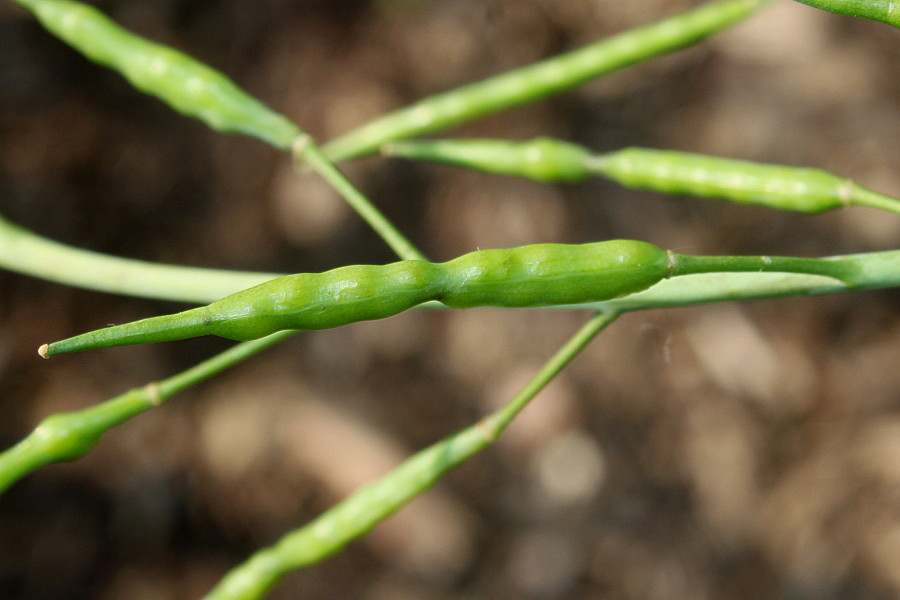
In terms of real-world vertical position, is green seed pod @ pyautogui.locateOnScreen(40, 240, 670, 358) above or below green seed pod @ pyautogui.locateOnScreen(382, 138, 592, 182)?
below

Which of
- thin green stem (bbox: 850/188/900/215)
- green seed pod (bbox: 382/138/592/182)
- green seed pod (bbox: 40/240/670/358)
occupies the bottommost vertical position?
green seed pod (bbox: 40/240/670/358)

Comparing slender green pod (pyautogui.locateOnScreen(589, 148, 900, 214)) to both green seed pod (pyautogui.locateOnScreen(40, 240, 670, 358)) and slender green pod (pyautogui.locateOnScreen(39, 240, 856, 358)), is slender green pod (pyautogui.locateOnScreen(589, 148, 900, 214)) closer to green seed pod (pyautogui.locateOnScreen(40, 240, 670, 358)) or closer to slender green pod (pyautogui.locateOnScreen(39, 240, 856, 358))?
slender green pod (pyautogui.locateOnScreen(39, 240, 856, 358))

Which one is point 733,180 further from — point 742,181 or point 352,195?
point 352,195

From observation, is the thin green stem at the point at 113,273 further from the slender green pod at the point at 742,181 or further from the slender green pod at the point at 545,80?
the slender green pod at the point at 742,181

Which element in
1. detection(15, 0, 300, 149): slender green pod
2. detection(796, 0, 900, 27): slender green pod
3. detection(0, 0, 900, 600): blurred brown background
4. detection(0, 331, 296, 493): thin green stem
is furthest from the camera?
detection(0, 0, 900, 600): blurred brown background

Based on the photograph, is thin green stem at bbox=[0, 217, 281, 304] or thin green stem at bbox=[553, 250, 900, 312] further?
thin green stem at bbox=[0, 217, 281, 304]

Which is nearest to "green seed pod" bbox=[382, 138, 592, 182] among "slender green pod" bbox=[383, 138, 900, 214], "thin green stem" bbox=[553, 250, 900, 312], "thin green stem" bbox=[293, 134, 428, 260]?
"slender green pod" bbox=[383, 138, 900, 214]

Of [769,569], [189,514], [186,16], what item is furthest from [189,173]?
[769,569]
